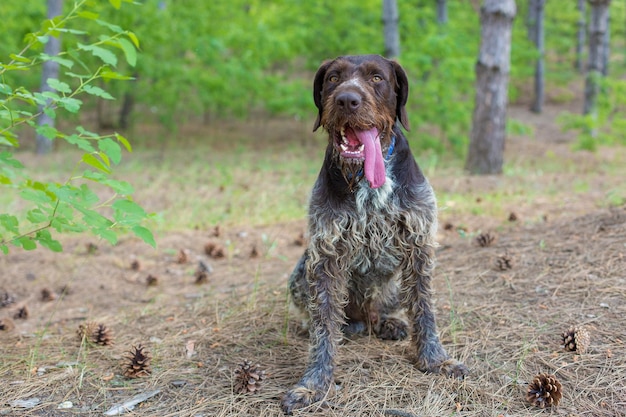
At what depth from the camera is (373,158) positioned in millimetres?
2855

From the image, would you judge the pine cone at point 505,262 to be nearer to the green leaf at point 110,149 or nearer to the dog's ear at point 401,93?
the dog's ear at point 401,93

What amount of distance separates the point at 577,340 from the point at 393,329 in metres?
1.10

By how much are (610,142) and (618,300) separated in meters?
8.76

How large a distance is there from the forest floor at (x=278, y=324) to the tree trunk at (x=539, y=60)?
45.0 feet

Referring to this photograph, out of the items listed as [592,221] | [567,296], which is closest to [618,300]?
[567,296]

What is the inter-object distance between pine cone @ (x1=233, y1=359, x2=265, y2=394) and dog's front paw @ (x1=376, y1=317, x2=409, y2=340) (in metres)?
0.97

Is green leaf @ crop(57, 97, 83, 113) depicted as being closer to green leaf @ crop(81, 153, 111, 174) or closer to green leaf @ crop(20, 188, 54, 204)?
green leaf @ crop(81, 153, 111, 174)

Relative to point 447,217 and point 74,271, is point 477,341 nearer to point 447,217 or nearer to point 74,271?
point 447,217

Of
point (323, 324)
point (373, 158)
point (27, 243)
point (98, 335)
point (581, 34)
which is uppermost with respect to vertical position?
point (581, 34)

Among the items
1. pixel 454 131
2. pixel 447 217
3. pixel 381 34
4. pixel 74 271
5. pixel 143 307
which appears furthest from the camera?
pixel 381 34

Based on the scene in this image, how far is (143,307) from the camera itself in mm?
4617

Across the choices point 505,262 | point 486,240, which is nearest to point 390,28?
point 486,240

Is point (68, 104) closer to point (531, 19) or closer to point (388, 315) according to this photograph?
point (388, 315)

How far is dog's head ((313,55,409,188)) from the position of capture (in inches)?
111
